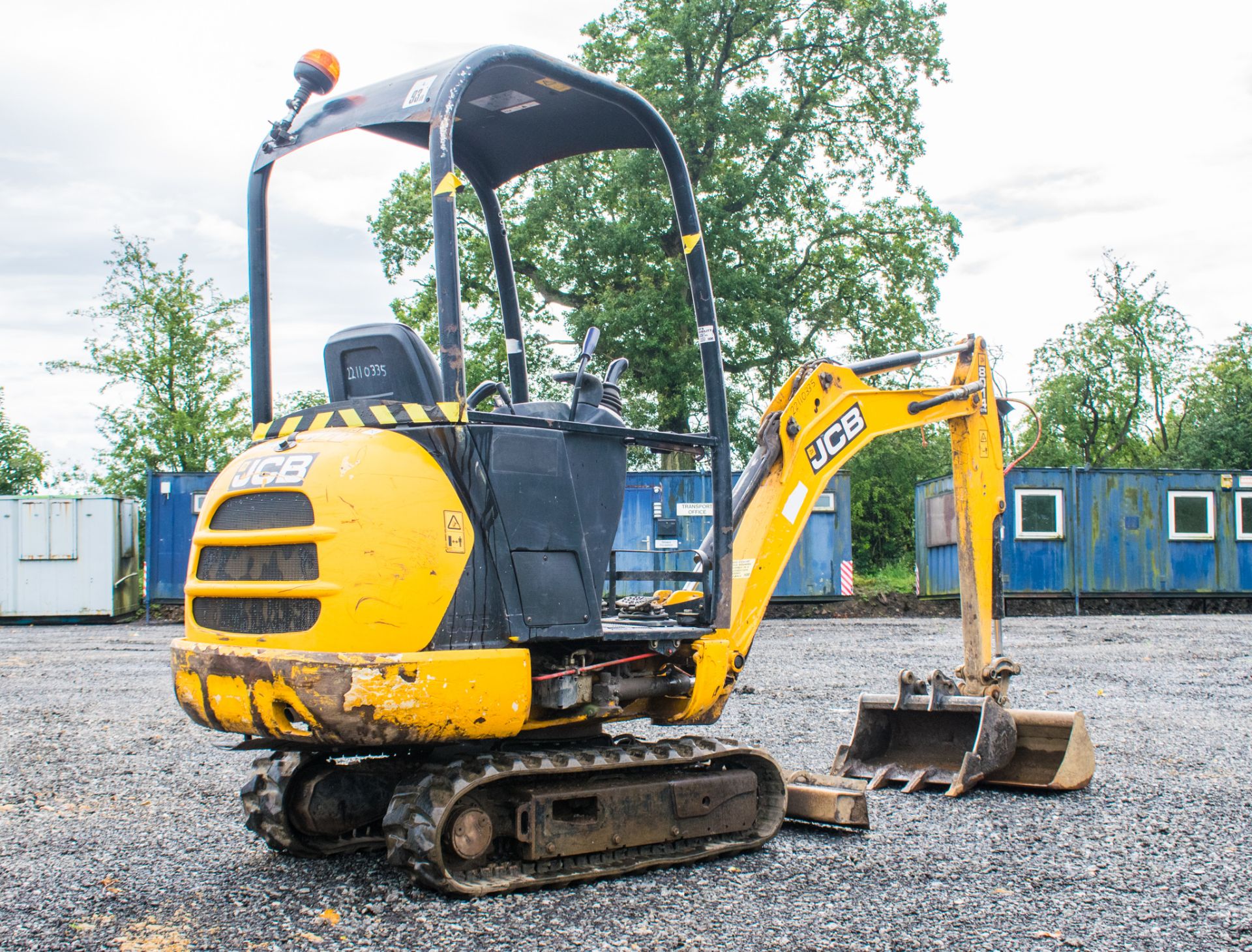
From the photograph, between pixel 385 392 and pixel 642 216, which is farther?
pixel 642 216

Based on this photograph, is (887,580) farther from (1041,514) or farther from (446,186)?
(446,186)

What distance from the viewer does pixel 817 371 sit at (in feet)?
18.4

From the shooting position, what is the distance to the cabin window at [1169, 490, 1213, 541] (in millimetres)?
20375

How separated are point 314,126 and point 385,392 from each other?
3.63ft

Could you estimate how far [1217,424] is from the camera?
33.5m

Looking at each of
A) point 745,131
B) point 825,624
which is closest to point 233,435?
point 745,131

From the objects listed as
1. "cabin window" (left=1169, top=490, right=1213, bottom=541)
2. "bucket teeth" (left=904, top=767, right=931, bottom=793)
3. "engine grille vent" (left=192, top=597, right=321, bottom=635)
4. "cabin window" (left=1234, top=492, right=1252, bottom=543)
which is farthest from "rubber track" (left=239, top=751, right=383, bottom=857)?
"cabin window" (left=1234, top=492, right=1252, bottom=543)

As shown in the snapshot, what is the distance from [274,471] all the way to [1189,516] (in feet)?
66.2

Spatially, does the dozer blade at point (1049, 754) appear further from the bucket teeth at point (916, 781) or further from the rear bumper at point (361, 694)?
the rear bumper at point (361, 694)

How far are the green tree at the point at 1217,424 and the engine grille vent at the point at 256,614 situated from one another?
1331 inches

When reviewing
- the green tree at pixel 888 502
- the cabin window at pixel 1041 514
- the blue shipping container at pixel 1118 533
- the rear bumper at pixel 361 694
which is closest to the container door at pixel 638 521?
the blue shipping container at pixel 1118 533

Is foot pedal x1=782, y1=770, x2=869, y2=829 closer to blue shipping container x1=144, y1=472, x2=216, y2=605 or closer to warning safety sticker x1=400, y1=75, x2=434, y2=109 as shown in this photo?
warning safety sticker x1=400, y1=75, x2=434, y2=109

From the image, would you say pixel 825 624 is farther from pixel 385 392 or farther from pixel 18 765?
pixel 385 392

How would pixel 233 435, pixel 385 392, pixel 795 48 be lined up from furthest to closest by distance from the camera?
pixel 233 435, pixel 795 48, pixel 385 392
